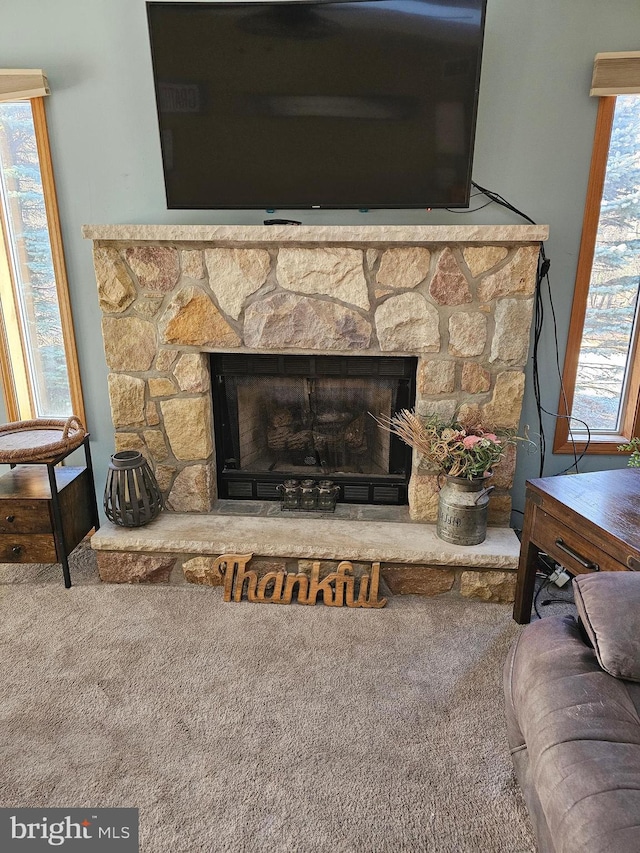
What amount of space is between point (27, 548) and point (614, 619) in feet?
6.92

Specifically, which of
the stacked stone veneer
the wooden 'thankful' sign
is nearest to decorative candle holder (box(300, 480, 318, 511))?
the wooden 'thankful' sign

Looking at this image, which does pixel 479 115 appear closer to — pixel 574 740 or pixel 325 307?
pixel 325 307

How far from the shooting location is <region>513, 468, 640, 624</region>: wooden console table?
1.49m

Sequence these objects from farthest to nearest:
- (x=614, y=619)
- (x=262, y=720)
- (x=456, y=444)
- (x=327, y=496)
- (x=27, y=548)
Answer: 1. (x=327, y=496)
2. (x=27, y=548)
3. (x=456, y=444)
4. (x=262, y=720)
5. (x=614, y=619)

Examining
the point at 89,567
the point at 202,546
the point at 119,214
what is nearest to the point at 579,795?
the point at 202,546

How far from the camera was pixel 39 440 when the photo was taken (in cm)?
232

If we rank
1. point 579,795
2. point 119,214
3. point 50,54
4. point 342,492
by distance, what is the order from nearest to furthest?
point 579,795
point 50,54
point 119,214
point 342,492

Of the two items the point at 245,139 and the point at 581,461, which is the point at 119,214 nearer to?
the point at 245,139

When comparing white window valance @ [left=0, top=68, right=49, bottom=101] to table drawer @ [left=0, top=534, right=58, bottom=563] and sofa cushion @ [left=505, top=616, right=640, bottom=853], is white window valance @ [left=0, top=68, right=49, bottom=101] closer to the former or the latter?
table drawer @ [left=0, top=534, right=58, bottom=563]

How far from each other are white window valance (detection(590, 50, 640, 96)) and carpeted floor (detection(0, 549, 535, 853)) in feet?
6.70

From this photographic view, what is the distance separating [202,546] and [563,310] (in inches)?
72.2

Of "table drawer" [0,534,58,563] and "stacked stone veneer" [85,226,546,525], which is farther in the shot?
"table drawer" [0,534,58,563]

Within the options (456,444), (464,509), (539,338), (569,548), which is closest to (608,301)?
(539,338)

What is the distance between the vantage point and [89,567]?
2418 mm
